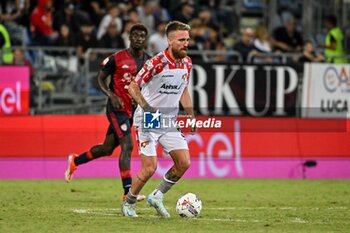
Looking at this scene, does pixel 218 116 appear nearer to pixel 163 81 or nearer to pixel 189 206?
pixel 189 206

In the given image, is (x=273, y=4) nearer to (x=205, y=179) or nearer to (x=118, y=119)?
(x=205, y=179)

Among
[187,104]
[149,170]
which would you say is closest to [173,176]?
[149,170]

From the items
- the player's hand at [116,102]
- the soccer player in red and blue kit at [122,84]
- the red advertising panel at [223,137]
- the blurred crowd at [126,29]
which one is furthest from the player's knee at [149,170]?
the blurred crowd at [126,29]

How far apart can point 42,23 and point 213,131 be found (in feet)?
20.7

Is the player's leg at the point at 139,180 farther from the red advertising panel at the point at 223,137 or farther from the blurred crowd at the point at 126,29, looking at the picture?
the blurred crowd at the point at 126,29

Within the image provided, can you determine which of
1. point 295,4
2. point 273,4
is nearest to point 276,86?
point 273,4

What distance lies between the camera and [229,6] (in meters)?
29.2

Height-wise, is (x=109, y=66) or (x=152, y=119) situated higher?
(x=109, y=66)

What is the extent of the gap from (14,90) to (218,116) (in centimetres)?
416

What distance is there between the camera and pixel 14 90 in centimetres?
2031

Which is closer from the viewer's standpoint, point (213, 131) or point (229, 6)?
point (213, 131)

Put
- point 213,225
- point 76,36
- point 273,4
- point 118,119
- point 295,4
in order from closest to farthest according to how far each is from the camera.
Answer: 1. point 213,225
2. point 118,119
3. point 76,36
4. point 273,4
5. point 295,4

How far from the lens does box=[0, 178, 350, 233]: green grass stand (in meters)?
12.0

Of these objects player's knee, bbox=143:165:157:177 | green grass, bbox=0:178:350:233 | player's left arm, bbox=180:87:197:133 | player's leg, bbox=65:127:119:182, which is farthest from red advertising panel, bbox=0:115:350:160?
player's knee, bbox=143:165:157:177
